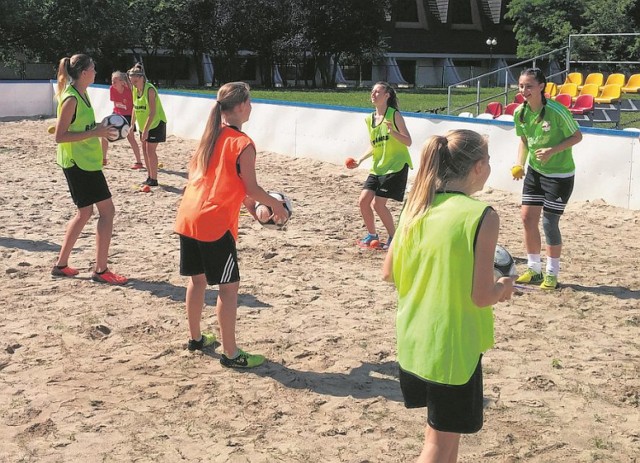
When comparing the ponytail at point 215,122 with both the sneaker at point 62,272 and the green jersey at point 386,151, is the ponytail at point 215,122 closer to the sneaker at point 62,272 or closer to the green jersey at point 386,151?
the sneaker at point 62,272

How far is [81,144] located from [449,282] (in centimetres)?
443

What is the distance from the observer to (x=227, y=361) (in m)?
4.84

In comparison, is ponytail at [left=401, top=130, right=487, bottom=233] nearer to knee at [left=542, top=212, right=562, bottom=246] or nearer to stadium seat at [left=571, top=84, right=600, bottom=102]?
knee at [left=542, top=212, right=562, bottom=246]

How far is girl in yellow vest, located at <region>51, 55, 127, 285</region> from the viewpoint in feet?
20.4

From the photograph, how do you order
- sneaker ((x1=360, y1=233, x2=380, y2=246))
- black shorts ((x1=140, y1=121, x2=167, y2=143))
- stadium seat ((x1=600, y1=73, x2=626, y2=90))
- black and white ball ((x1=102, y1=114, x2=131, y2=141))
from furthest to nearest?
stadium seat ((x1=600, y1=73, x2=626, y2=90)), black shorts ((x1=140, y1=121, x2=167, y2=143)), sneaker ((x1=360, y1=233, x2=380, y2=246)), black and white ball ((x1=102, y1=114, x2=131, y2=141))

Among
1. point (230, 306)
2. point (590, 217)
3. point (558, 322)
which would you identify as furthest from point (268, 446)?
point (590, 217)

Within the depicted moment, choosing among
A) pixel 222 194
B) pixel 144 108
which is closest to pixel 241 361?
pixel 222 194

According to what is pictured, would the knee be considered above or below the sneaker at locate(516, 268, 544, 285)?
above

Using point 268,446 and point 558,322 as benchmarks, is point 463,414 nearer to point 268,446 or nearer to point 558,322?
point 268,446

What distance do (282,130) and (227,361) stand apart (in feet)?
36.1

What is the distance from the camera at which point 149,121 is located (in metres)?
11.2

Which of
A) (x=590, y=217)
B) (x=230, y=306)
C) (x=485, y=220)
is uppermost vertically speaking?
(x=485, y=220)

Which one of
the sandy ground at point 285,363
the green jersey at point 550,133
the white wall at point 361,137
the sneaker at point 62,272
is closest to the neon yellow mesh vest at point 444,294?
the sandy ground at point 285,363

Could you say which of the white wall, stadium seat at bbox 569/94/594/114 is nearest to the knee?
the white wall
